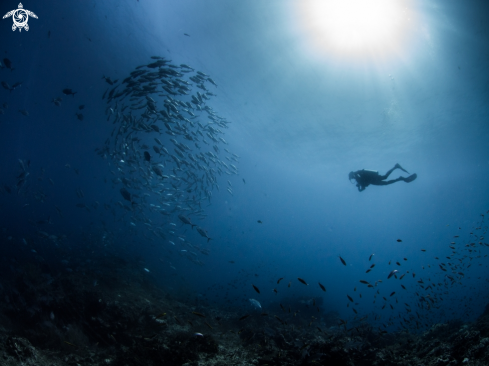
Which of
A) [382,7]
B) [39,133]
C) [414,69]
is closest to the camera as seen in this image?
[382,7]

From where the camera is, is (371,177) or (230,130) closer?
(371,177)

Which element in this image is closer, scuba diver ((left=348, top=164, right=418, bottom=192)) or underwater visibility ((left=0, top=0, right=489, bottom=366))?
underwater visibility ((left=0, top=0, right=489, bottom=366))

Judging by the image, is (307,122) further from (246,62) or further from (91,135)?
(91,135)

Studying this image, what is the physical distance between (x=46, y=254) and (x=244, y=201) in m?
116

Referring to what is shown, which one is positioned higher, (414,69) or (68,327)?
(414,69)

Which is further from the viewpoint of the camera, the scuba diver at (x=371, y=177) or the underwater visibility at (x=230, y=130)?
the scuba diver at (x=371, y=177)

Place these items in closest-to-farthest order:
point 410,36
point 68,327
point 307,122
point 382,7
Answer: point 68,327
point 382,7
point 410,36
point 307,122

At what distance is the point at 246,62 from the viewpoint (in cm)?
1673

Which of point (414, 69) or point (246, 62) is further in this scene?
point (246, 62)

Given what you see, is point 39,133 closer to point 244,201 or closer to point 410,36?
point 410,36

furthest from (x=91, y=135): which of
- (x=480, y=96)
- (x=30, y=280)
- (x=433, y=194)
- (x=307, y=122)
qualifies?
(x=433, y=194)

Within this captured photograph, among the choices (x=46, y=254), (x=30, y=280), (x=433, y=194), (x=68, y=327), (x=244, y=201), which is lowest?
(x=68, y=327)

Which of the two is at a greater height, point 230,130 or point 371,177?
point 230,130

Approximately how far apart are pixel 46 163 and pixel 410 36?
81289 mm
